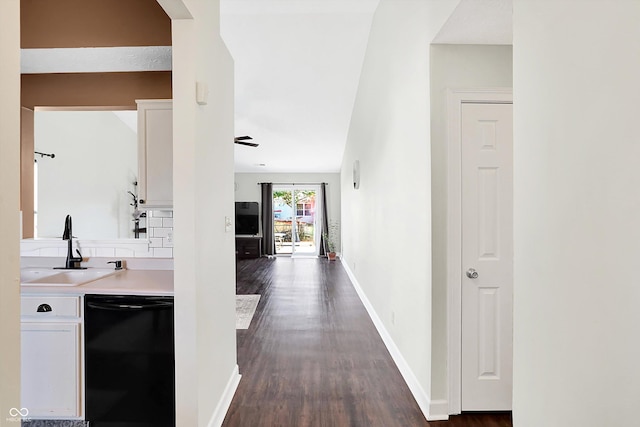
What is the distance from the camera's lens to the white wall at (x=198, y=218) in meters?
1.55

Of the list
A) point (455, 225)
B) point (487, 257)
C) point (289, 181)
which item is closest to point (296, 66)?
point (455, 225)

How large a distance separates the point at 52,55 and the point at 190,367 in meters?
2.33

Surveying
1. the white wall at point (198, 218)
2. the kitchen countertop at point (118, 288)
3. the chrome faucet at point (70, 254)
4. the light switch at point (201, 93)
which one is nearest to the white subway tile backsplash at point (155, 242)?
the kitchen countertop at point (118, 288)

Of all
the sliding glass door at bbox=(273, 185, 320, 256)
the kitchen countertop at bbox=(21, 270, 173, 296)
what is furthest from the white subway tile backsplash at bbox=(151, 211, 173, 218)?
the sliding glass door at bbox=(273, 185, 320, 256)

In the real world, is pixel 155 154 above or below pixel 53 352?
above

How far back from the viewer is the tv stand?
9.16 m

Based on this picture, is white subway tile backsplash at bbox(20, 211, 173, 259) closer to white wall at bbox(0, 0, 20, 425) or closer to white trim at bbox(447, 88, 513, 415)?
white wall at bbox(0, 0, 20, 425)

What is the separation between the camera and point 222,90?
210 centimetres

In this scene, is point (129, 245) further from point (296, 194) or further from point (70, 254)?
point (296, 194)

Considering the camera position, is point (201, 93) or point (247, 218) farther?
point (247, 218)

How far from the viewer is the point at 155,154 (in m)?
2.14

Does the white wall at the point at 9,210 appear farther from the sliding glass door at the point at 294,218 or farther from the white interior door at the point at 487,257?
the sliding glass door at the point at 294,218

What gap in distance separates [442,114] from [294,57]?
3.09 metres

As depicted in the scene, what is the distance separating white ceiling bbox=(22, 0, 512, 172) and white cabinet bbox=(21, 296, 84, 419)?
5.52 ft
